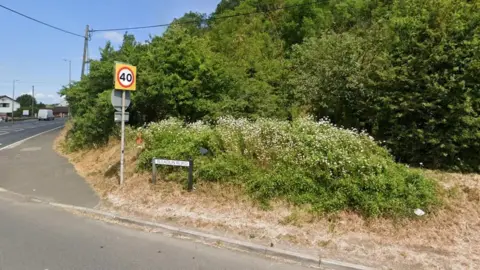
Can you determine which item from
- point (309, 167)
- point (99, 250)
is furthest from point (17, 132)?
point (309, 167)

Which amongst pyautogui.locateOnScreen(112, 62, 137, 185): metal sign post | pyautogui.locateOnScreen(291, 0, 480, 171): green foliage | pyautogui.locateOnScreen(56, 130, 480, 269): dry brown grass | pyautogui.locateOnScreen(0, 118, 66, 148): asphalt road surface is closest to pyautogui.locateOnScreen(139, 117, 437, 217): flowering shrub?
pyautogui.locateOnScreen(56, 130, 480, 269): dry brown grass

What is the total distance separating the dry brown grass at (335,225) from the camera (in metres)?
4.55

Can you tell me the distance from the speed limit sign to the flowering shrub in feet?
5.75

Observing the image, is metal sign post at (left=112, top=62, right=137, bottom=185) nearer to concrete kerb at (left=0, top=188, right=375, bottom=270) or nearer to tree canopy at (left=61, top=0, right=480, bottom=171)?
concrete kerb at (left=0, top=188, right=375, bottom=270)

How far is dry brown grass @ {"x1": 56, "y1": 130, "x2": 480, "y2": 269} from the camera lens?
455 centimetres

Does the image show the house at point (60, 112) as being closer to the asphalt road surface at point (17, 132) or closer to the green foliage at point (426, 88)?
the asphalt road surface at point (17, 132)

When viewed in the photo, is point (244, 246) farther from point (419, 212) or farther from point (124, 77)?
point (124, 77)

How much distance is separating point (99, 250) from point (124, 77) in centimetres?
451

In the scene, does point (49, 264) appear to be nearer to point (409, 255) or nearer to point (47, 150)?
point (409, 255)

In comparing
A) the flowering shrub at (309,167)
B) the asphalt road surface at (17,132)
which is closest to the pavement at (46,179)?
the flowering shrub at (309,167)

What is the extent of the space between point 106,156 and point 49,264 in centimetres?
766

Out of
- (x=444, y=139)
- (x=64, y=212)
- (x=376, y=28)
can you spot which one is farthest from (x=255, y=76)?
(x=64, y=212)

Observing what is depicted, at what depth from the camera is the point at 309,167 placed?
6.34 meters

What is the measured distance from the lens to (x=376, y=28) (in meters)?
11.6
